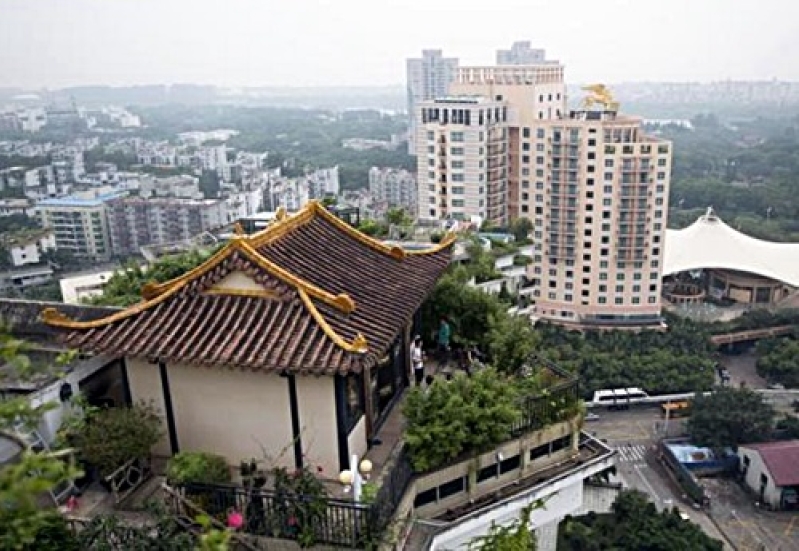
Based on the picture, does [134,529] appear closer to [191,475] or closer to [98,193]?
[191,475]

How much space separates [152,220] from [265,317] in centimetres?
5786

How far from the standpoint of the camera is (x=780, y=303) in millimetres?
49344

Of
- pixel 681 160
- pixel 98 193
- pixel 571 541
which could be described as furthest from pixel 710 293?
pixel 681 160

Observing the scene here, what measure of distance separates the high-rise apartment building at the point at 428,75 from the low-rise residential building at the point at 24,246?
68.3 meters

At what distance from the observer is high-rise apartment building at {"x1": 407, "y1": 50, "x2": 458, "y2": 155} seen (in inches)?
4547

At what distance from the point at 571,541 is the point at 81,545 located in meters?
18.8

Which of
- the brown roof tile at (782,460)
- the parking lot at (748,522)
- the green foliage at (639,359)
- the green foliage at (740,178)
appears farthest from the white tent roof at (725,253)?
the parking lot at (748,522)

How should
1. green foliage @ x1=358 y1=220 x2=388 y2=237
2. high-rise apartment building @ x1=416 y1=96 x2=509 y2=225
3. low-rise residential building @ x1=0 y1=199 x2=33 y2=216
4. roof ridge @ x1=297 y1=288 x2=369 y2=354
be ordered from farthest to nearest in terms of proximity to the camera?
low-rise residential building @ x1=0 y1=199 x2=33 y2=216 → high-rise apartment building @ x1=416 y1=96 x2=509 y2=225 → green foliage @ x1=358 y1=220 x2=388 y2=237 → roof ridge @ x1=297 y1=288 x2=369 y2=354

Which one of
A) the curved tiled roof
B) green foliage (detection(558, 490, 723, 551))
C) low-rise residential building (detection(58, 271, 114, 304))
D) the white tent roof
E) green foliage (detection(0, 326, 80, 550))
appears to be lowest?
green foliage (detection(558, 490, 723, 551))

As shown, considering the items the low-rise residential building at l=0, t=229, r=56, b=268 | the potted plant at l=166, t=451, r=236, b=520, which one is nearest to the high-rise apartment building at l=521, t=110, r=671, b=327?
the potted plant at l=166, t=451, r=236, b=520

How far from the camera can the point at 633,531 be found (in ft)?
71.9

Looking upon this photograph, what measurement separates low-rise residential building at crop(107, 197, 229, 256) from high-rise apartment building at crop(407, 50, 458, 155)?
2255 inches

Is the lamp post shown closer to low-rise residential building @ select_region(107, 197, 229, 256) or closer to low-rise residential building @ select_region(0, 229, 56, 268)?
low-rise residential building @ select_region(0, 229, 56, 268)

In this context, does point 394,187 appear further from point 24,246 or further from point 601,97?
point 601,97
